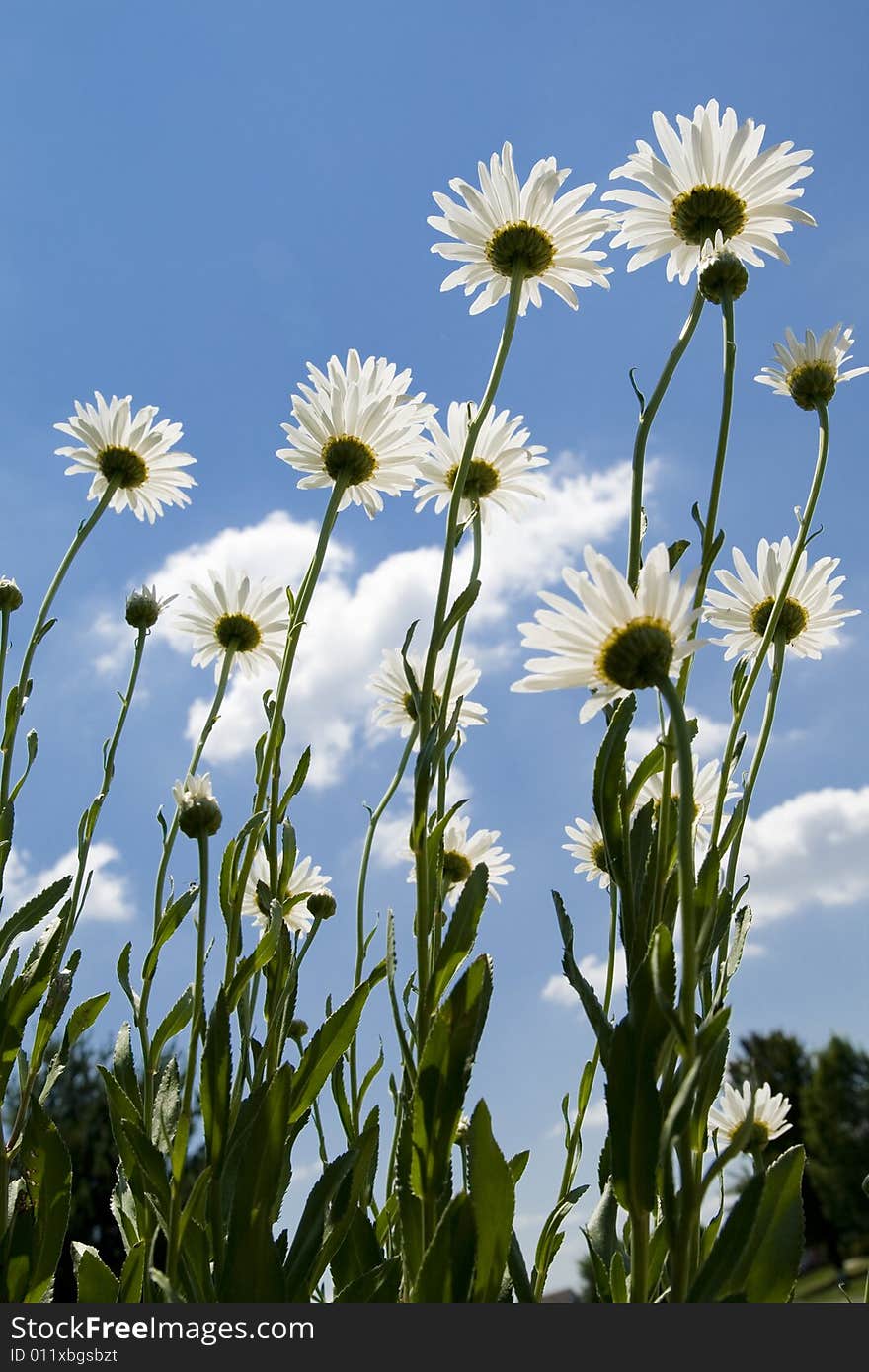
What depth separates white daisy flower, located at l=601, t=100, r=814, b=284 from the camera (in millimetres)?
1408

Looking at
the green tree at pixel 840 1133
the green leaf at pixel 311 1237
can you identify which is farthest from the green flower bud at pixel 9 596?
the green tree at pixel 840 1133

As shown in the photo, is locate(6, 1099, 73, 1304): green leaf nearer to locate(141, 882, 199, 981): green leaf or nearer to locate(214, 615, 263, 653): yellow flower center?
locate(141, 882, 199, 981): green leaf

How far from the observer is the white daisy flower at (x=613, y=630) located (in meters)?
0.90

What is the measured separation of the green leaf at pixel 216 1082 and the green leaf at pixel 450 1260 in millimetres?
282

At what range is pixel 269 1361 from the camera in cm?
85

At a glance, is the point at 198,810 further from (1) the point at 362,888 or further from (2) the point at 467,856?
(2) the point at 467,856

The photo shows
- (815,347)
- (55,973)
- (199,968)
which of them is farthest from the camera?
(815,347)

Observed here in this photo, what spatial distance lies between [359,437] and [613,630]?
0.85 meters

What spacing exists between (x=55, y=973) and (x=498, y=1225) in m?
0.84

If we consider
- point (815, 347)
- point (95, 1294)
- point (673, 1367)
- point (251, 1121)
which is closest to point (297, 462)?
point (815, 347)

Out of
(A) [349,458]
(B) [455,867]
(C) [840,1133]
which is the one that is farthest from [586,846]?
(C) [840,1133]

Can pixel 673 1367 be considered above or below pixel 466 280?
below

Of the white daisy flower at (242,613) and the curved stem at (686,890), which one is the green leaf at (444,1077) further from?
the white daisy flower at (242,613)

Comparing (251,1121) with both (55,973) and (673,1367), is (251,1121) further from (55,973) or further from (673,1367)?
(55,973)
